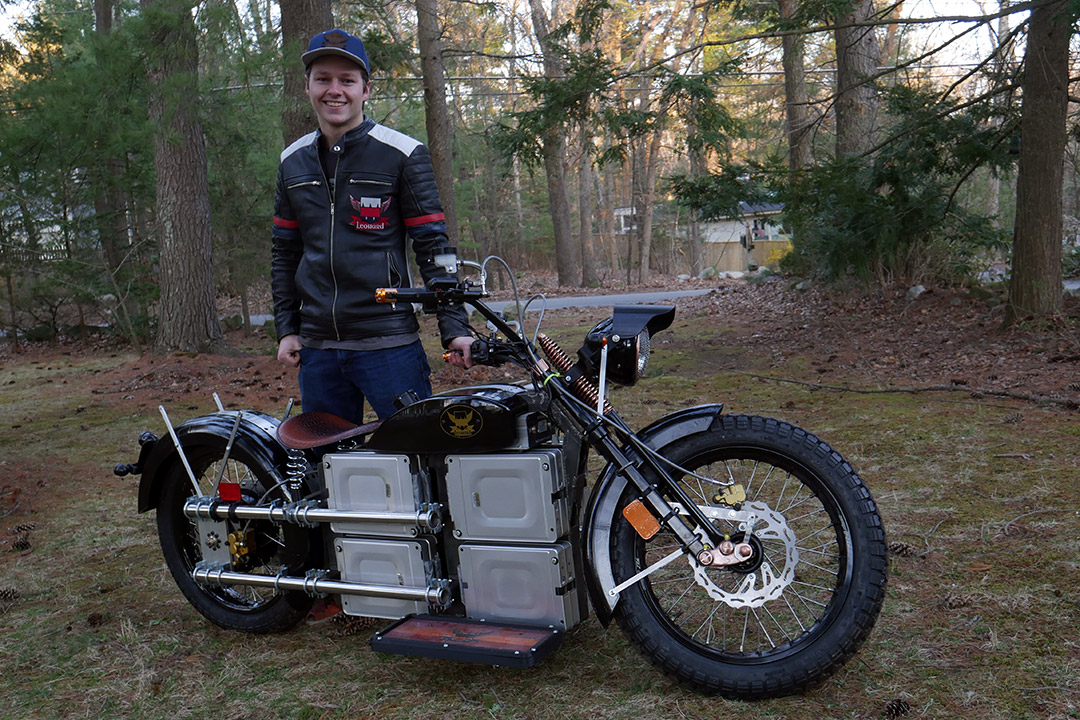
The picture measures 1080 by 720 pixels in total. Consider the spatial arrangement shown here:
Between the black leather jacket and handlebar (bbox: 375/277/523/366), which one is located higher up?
the black leather jacket

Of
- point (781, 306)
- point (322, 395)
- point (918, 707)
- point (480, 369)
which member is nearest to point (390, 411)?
point (322, 395)

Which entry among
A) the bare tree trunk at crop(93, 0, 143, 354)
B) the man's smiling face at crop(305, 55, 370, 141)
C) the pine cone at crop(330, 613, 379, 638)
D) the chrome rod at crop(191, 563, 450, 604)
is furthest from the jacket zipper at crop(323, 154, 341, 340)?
the bare tree trunk at crop(93, 0, 143, 354)

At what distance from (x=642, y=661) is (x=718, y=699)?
358mm

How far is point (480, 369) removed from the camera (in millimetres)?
9117

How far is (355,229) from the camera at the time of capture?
10.5 feet

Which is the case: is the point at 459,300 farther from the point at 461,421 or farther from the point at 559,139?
the point at 559,139

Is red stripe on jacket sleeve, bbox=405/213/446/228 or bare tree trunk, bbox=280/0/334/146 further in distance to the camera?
bare tree trunk, bbox=280/0/334/146

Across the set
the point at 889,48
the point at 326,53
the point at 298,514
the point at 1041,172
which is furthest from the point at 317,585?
the point at 889,48

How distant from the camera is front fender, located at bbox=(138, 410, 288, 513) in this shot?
331 cm

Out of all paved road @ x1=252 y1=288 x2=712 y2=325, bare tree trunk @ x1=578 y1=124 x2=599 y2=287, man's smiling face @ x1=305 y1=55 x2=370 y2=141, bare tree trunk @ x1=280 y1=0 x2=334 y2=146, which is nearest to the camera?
man's smiling face @ x1=305 y1=55 x2=370 y2=141

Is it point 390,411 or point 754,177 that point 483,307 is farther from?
point 754,177

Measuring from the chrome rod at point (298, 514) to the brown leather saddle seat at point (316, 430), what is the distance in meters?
0.23

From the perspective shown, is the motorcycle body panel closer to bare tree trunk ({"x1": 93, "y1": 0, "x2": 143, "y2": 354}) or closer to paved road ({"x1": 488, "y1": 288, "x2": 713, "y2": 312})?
bare tree trunk ({"x1": 93, "y1": 0, "x2": 143, "y2": 354})

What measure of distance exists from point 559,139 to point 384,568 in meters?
10.8
